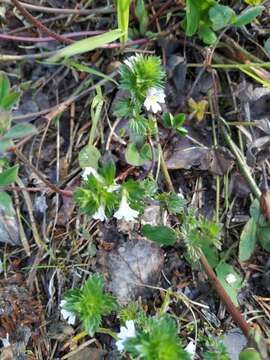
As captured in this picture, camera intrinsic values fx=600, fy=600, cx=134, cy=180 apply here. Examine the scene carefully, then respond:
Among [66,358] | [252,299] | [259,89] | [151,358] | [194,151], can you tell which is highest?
[259,89]

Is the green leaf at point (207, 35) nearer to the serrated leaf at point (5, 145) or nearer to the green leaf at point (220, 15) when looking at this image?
the green leaf at point (220, 15)

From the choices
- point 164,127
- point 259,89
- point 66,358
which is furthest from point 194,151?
point 66,358

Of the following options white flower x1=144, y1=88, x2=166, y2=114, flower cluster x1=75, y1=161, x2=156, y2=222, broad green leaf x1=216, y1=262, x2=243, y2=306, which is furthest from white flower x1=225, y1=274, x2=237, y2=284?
white flower x1=144, y1=88, x2=166, y2=114

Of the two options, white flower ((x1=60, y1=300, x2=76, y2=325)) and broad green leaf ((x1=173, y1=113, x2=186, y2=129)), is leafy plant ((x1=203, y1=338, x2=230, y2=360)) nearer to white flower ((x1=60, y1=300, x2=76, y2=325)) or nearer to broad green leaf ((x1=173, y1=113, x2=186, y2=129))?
white flower ((x1=60, y1=300, x2=76, y2=325))

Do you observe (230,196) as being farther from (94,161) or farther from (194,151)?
(94,161)

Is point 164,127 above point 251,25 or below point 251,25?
below

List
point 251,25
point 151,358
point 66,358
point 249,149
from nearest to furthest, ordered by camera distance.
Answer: point 151,358, point 66,358, point 249,149, point 251,25

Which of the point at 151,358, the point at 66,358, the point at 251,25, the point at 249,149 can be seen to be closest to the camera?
the point at 151,358
